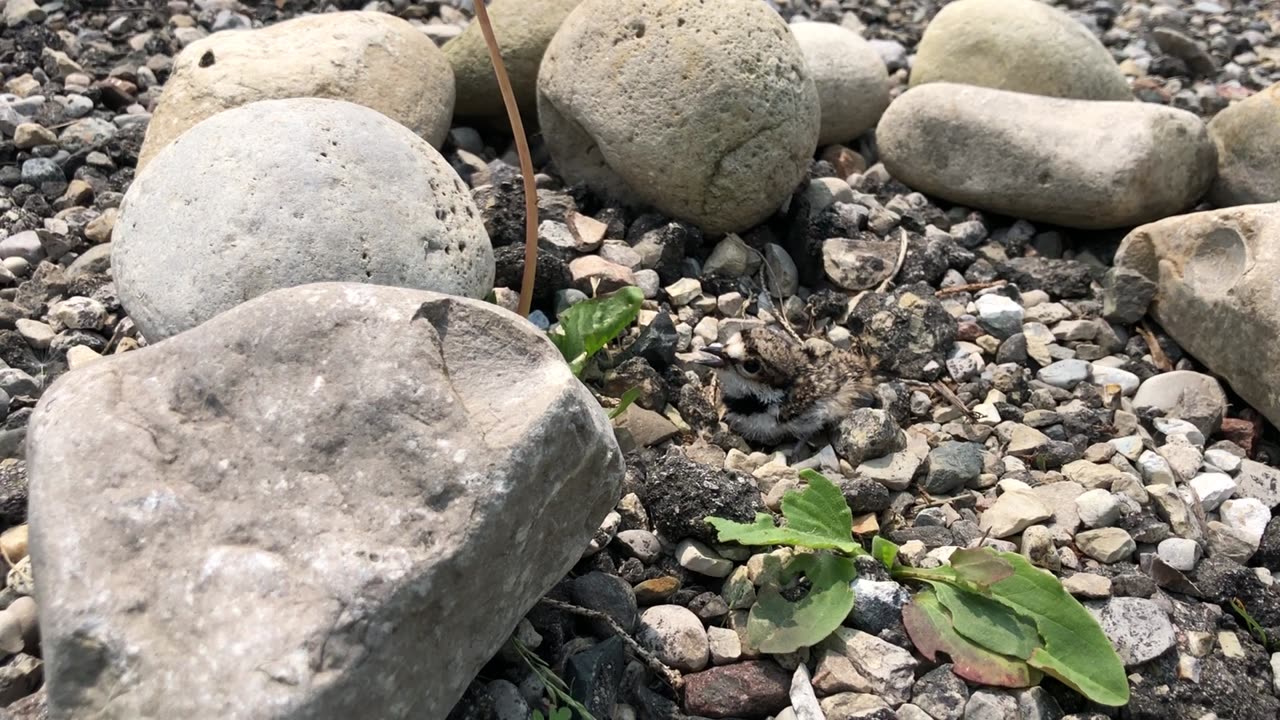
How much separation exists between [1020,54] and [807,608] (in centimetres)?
359

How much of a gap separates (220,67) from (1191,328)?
12.4 feet

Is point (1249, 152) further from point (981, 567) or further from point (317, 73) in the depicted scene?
point (317, 73)

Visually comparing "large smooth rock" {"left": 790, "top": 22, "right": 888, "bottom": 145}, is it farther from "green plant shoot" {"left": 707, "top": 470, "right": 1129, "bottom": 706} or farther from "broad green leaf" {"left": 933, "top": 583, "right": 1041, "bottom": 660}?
"broad green leaf" {"left": 933, "top": 583, "right": 1041, "bottom": 660}

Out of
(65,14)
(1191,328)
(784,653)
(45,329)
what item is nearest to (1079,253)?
(1191,328)

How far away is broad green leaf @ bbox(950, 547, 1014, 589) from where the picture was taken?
2643mm

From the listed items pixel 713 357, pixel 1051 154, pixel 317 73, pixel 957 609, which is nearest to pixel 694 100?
pixel 713 357

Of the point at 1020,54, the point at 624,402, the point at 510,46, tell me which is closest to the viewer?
the point at 624,402

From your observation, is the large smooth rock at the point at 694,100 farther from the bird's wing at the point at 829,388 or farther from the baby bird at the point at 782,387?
the bird's wing at the point at 829,388

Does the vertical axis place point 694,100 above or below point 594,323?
above

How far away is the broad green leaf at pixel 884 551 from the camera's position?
9.12ft

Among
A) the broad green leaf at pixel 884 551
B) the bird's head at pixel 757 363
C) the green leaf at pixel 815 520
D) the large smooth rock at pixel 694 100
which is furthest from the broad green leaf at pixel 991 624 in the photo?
the large smooth rock at pixel 694 100

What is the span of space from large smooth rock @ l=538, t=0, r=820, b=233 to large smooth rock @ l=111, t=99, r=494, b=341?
977 mm

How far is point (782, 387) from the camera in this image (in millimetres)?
3449

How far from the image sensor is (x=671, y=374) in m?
3.50
